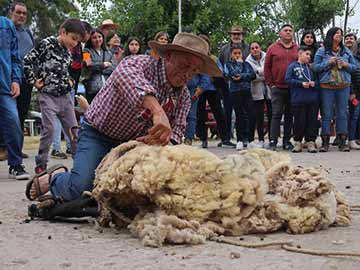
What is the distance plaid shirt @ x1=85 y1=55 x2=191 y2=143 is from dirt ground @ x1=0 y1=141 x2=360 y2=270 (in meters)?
0.72

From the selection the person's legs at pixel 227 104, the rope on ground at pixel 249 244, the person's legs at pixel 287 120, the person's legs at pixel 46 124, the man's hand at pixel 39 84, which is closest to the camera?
the rope on ground at pixel 249 244

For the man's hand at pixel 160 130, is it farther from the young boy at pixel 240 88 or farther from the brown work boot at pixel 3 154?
the young boy at pixel 240 88

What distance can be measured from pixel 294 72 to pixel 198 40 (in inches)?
274

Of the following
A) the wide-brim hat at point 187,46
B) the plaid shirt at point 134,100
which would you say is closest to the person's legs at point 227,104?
the plaid shirt at point 134,100

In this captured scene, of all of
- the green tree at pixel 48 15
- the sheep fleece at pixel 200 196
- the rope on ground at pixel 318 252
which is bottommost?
the rope on ground at pixel 318 252

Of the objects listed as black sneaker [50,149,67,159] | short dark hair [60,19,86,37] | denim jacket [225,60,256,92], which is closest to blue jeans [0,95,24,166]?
short dark hair [60,19,86,37]

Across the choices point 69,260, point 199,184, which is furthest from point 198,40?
point 69,260

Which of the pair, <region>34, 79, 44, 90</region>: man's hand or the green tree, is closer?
<region>34, 79, 44, 90</region>: man's hand

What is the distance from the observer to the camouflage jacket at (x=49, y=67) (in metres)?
8.11

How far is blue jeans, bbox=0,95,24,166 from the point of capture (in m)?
7.66

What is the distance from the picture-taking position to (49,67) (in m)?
8.20

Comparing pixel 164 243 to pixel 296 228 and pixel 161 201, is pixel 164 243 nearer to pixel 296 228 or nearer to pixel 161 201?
pixel 161 201

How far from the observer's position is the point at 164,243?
3.84 metres

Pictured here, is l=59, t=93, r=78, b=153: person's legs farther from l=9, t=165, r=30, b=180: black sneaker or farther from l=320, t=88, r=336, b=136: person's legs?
l=320, t=88, r=336, b=136: person's legs
